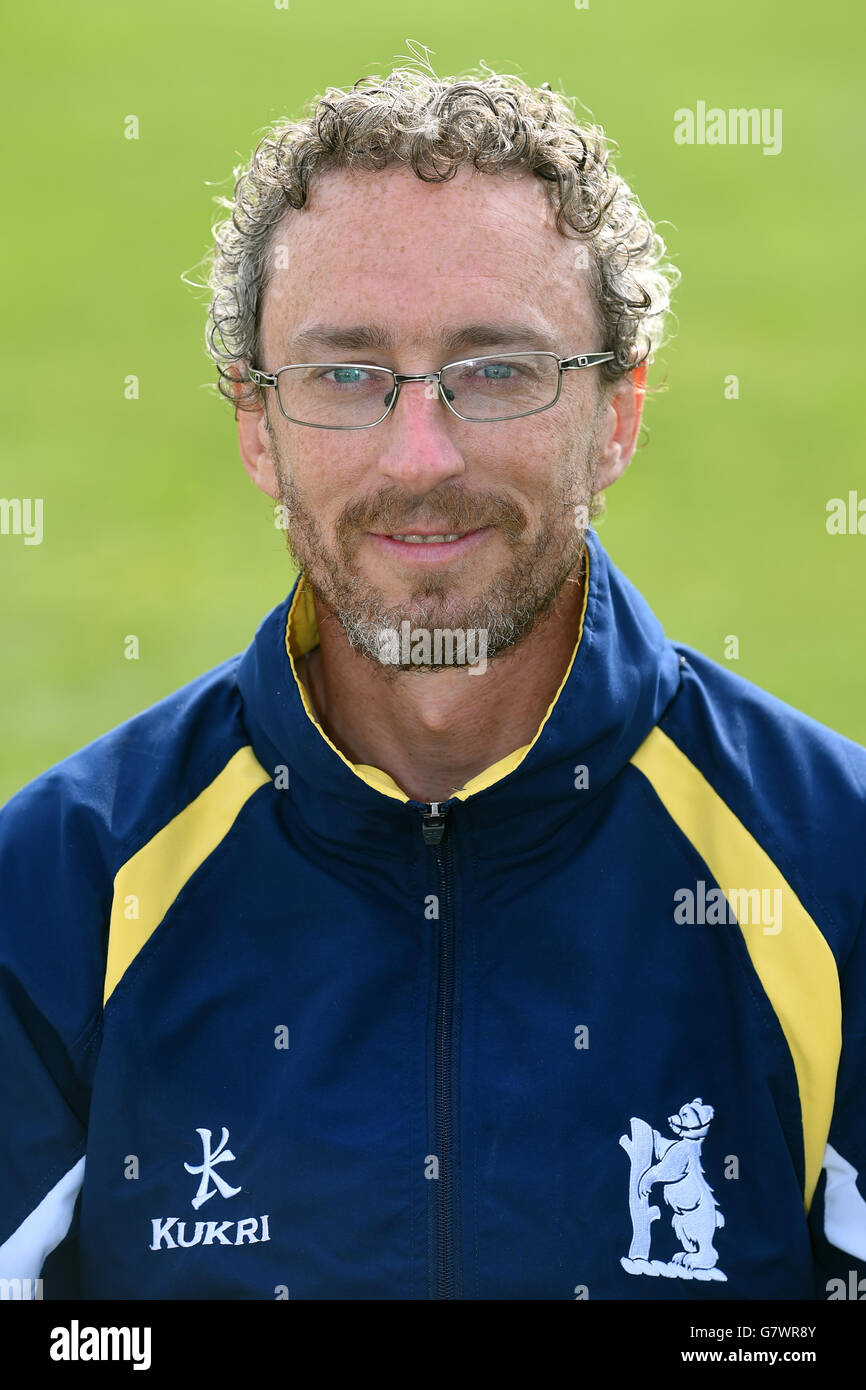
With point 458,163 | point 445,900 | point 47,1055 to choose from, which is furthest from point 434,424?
point 47,1055

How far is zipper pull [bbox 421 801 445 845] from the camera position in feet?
8.16

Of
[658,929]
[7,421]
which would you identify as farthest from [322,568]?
[7,421]

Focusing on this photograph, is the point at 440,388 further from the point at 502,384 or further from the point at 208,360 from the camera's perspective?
the point at 208,360

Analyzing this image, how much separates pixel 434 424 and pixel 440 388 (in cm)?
6

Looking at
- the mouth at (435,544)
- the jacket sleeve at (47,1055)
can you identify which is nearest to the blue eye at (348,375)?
the mouth at (435,544)

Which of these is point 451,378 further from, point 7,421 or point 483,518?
point 7,421

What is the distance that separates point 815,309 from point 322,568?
28.6ft

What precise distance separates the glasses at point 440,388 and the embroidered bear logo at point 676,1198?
1079 millimetres

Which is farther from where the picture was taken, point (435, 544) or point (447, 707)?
point (447, 707)

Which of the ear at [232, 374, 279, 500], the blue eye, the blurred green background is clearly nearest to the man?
the blue eye

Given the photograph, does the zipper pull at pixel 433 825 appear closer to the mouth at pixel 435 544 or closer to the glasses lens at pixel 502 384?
the mouth at pixel 435 544

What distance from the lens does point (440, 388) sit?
8.06 feet

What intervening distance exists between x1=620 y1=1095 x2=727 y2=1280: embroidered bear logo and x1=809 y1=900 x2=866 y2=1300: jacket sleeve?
0.17 meters

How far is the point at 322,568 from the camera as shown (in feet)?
8.57
